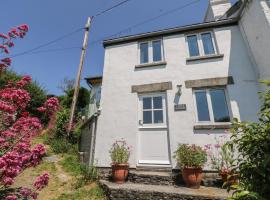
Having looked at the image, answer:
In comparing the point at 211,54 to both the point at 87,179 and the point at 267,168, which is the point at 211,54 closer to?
the point at 267,168

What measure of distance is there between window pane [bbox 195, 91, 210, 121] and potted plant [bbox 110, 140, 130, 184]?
2.95m

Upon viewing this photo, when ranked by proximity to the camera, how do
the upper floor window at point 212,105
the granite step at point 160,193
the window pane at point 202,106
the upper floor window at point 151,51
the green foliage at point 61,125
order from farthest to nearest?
the green foliage at point 61,125
the upper floor window at point 151,51
the window pane at point 202,106
the upper floor window at point 212,105
the granite step at point 160,193

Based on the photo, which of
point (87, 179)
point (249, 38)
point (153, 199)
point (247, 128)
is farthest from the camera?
point (249, 38)

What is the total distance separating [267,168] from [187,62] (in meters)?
5.99

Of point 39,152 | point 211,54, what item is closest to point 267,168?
point 39,152

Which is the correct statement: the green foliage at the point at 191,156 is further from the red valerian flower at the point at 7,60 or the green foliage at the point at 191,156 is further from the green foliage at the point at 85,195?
the red valerian flower at the point at 7,60

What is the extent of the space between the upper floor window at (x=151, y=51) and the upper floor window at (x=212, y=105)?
2.38m

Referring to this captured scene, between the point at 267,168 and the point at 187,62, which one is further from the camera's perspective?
the point at 187,62

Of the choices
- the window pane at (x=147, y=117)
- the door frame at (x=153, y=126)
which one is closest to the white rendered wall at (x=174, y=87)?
the door frame at (x=153, y=126)

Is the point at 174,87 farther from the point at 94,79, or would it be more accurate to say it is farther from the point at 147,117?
the point at 94,79

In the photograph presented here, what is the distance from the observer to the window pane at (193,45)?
7803 millimetres

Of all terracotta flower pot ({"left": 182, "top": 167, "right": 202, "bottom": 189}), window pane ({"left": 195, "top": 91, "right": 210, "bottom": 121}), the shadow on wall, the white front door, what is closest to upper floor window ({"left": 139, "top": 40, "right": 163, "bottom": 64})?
the white front door

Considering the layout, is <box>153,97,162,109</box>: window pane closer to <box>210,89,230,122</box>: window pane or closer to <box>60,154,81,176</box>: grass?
<box>210,89,230,122</box>: window pane

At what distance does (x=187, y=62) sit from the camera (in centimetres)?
752
